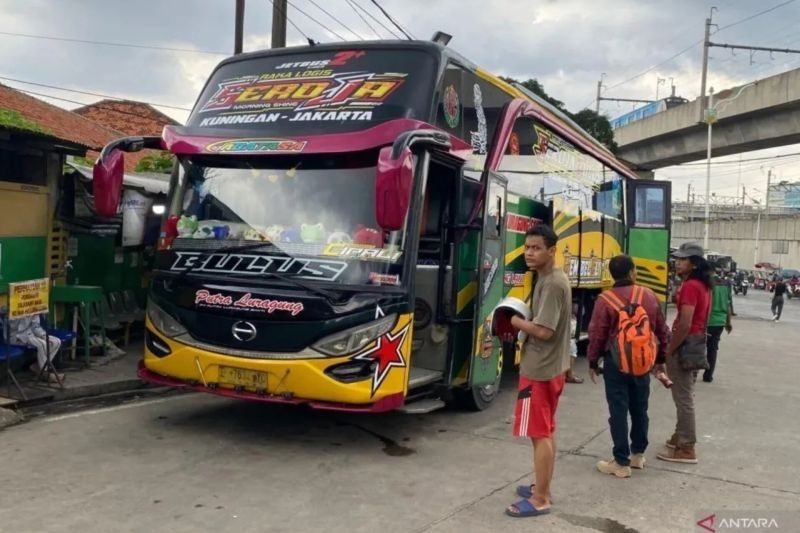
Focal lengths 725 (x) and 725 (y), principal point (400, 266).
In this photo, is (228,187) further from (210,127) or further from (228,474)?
(228,474)

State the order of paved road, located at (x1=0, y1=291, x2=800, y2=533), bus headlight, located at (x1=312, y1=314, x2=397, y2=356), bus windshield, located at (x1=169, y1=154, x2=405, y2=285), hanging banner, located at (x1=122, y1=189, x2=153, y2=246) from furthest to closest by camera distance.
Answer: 1. hanging banner, located at (x1=122, y1=189, x2=153, y2=246)
2. bus windshield, located at (x1=169, y1=154, x2=405, y2=285)
3. bus headlight, located at (x1=312, y1=314, x2=397, y2=356)
4. paved road, located at (x1=0, y1=291, x2=800, y2=533)

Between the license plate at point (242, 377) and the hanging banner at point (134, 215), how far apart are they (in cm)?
504

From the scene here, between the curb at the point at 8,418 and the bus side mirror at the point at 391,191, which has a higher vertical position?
the bus side mirror at the point at 391,191

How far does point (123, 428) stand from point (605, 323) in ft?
13.6

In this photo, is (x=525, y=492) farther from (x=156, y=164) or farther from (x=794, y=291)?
(x=794, y=291)

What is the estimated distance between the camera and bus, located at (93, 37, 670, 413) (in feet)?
17.9

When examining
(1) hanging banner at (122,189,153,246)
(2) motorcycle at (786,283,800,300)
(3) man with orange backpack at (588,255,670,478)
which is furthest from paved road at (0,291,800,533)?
(2) motorcycle at (786,283,800,300)

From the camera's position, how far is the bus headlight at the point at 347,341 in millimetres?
5422

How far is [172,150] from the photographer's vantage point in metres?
6.20

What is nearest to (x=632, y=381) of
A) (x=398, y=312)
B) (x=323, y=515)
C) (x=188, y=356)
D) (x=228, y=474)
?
(x=398, y=312)

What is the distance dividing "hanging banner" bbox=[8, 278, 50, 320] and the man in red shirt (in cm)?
600

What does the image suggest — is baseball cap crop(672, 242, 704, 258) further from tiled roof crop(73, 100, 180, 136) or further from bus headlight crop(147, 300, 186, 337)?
tiled roof crop(73, 100, 180, 136)

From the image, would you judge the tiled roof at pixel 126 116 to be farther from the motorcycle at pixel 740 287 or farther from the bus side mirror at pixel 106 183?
the motorcycle at pixel 740 287

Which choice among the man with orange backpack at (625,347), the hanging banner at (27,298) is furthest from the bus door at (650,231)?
the hanging banner at (27,298)
